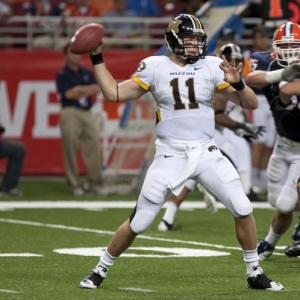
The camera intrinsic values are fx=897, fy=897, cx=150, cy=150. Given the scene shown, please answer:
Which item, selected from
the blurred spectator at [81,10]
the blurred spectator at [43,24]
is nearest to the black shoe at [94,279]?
the blurred spectator at [43,24]

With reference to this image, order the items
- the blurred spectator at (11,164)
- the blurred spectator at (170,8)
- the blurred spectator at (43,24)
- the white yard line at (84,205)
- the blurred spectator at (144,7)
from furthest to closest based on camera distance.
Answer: the blurred spectator at (170,8) → the blurred spectator at (144,7) → the blurred spectator at (43,24) → the blurred spectator at (11,164) → the white yard line at (84,205)

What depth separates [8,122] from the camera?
13.2m

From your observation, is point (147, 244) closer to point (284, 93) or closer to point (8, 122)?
point (284, 93)

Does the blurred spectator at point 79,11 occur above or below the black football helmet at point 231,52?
below

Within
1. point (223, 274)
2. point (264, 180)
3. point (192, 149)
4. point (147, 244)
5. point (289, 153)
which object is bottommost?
point (264, 180)

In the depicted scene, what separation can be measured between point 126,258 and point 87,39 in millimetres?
1879

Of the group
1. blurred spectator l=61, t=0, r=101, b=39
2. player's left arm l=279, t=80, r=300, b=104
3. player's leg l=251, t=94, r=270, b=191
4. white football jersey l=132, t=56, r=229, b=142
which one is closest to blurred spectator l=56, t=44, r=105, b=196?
player's leg l=251, t=94, r=270, b=191

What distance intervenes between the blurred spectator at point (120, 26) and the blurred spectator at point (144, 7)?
45 centimetres

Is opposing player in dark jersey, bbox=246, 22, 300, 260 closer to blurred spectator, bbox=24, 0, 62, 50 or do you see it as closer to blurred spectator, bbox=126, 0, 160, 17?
blurred spectator, bbox=24, 0, 62, 50

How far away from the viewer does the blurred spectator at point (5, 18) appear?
1354cm

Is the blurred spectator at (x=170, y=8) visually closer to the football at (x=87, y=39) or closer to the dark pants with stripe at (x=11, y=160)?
the dark pants with stripe at (x=11, y=160)

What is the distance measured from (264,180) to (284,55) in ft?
19.2

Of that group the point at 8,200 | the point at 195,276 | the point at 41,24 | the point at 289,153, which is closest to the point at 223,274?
the point at 195,276

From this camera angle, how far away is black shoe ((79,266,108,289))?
523cm
